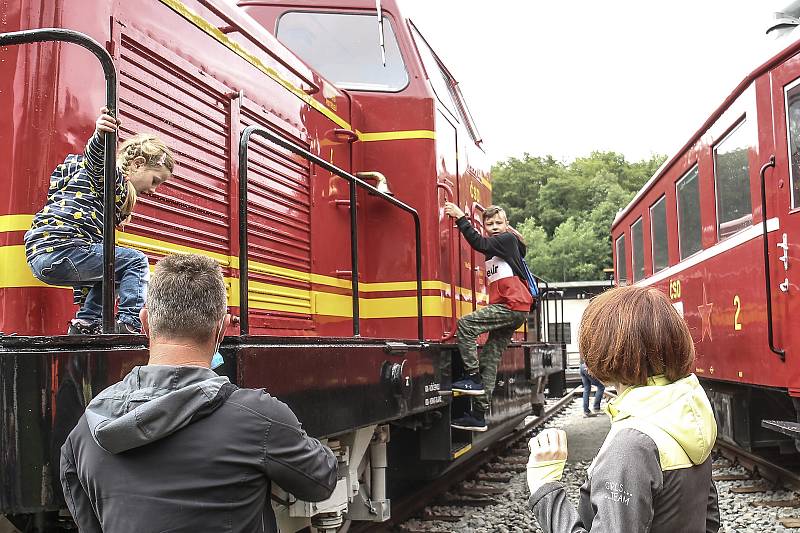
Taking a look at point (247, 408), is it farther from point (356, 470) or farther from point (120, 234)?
point (356, 470)

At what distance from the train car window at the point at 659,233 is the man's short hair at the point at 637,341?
7.35 meters

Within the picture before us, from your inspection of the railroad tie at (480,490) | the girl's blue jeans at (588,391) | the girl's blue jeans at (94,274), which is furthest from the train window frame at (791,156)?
the girl's blue jeans at (588,391)

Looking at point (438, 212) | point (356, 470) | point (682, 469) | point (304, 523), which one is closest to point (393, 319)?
point (438, 212)

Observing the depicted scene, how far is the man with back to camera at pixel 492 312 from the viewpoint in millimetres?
4906

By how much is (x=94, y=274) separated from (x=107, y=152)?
1.33 ft

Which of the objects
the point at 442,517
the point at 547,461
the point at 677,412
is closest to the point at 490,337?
the point at 442,517

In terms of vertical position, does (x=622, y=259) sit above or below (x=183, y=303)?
above

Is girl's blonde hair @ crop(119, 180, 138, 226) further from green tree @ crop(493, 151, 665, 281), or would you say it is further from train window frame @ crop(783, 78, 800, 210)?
green tree @ crop(493, 151, 665, 281)

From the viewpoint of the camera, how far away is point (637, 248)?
11.1 m

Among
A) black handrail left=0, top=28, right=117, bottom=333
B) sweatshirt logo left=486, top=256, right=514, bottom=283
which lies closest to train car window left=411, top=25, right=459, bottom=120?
sweatshirt logo left=486, top=256, right=514, bottom=283

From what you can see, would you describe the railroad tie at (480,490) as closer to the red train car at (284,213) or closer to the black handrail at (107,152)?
the red train car at (284,213)

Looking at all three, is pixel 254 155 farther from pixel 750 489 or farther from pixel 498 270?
pixel 750 489

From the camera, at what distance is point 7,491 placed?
1962 millimetres

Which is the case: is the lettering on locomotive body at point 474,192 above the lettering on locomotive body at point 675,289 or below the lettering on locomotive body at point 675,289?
above
